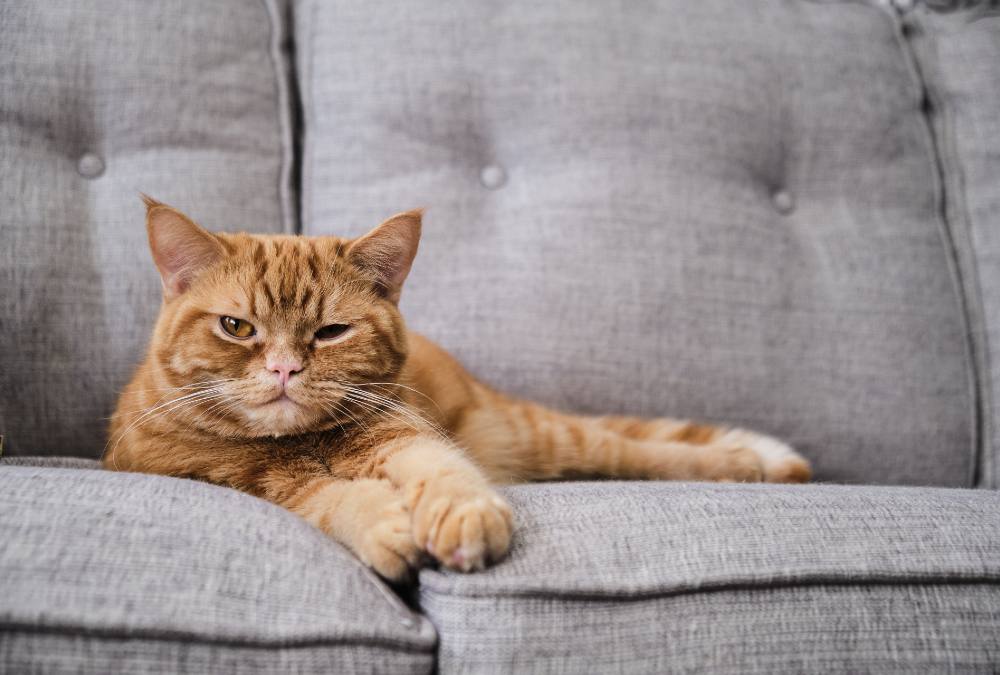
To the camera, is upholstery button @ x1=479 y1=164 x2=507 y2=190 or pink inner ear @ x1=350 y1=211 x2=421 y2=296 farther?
upholstery button @ x1=479 y1=164 x2=507 y2=190

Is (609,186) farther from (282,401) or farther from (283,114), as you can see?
(282,401)

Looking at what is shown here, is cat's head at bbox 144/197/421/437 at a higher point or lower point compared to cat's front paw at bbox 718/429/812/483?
higher

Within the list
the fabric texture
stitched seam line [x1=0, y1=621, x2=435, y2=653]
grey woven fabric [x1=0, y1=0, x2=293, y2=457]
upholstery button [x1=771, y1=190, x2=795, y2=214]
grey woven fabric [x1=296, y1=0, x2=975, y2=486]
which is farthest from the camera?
upholstery button [x1=771, y1=190, x2=795, y2=214]

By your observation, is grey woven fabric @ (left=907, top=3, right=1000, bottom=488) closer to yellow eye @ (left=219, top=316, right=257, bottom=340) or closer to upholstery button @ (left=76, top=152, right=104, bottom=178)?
yellow eye @ (left=219, top=316, right=257, bottom=340)

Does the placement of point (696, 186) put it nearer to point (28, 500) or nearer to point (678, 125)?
point (678, 125)

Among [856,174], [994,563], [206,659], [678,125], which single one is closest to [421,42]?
[678,125]

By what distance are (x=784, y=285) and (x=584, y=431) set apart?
0.65 meters

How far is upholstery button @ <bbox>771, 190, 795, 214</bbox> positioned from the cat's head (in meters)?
1.08

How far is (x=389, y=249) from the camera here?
126 centimetres

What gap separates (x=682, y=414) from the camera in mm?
1667

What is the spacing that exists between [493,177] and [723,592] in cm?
118

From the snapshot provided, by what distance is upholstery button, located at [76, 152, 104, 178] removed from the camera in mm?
1514

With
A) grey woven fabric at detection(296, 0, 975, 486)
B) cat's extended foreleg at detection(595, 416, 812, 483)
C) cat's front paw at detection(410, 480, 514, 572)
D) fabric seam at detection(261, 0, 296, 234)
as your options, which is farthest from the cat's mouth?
cat's extended foreleg at detection(595, 416, 812, 483)

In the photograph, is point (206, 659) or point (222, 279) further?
point (222, 279)
